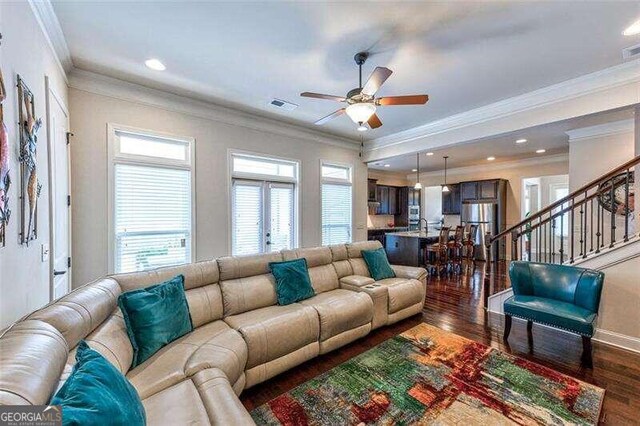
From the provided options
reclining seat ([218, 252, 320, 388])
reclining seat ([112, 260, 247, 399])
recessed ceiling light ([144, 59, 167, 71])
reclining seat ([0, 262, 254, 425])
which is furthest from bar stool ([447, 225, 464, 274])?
recessed ceiling light ([144, 59, 167, 71])

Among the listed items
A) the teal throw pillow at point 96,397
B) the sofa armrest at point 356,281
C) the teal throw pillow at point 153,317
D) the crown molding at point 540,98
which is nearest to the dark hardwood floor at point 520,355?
the sofa armrest at point 356,281

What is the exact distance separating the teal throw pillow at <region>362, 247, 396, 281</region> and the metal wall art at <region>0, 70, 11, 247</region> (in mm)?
3488

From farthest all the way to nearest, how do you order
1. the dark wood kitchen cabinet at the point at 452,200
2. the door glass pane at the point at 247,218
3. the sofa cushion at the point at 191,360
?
the dark wood kitchen cabinet at the point at 452,200, the door glass pane at the point at 247,218, the sofa cushion at the point at 191,360

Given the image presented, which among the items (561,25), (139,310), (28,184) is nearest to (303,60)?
(561,25)

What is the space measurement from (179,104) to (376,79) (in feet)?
9.24

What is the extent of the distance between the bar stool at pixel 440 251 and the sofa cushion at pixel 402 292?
221 centimetres

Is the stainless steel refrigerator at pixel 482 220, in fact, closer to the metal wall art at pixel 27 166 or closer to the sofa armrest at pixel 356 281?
the sofa armrest at pixel 356 281

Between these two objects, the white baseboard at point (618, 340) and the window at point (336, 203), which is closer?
the white baseboard at point (618, 340)

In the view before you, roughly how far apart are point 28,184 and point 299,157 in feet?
12.3

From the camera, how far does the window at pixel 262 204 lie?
440 centimetres

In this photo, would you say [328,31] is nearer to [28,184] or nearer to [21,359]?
[28,184]

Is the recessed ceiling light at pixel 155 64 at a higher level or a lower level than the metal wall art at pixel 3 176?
higher

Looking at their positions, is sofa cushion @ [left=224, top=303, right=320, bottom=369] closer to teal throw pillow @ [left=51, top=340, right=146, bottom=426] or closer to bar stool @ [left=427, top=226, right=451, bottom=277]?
teal throw pillow @ [left=51, top=340, right=146, bottom=426]

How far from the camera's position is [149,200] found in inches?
140
